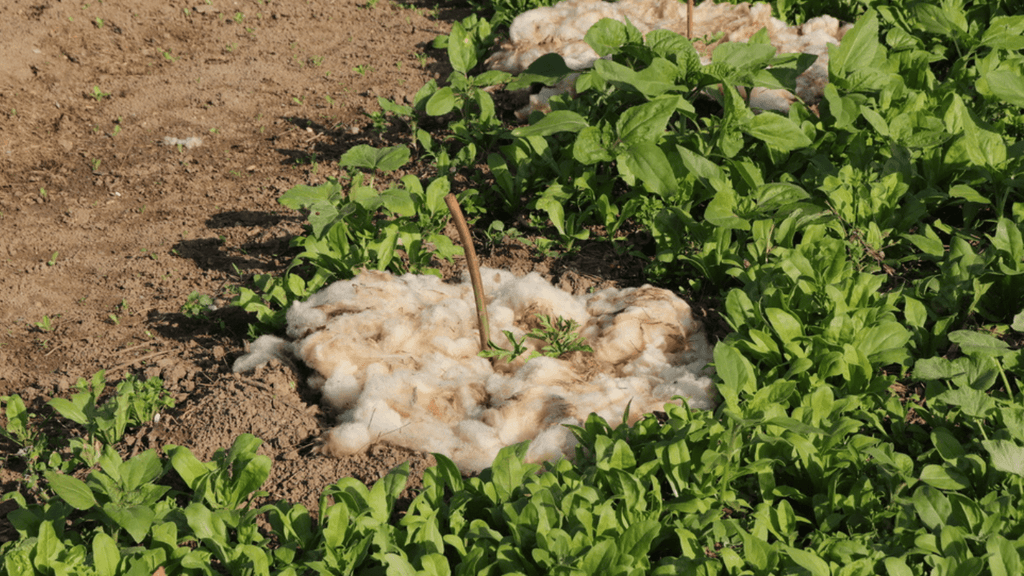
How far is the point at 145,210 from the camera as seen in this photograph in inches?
141

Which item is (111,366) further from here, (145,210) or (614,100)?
(614,100)

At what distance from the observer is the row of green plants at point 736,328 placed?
6.32ft

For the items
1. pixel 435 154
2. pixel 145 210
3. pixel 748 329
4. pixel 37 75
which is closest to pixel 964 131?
pixel 748 329

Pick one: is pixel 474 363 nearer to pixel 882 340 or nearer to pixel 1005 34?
pixel 882 340

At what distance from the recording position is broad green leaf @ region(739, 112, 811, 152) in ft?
10.3

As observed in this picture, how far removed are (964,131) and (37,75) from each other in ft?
14.8

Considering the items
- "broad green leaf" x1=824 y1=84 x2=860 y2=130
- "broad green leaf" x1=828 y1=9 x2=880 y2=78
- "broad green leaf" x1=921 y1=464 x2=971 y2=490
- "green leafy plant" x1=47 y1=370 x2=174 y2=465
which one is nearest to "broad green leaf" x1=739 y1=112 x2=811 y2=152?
"broad green leaf" x1=824 y1=84 x2=860 y2=130

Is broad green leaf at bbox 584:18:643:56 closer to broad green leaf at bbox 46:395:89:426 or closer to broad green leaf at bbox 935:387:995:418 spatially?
broad green leaf at bbox 935:387:995:418

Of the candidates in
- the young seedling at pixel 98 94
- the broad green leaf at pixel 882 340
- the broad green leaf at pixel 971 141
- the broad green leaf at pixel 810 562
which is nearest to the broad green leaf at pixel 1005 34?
the broad green leaf at pixel 971 141

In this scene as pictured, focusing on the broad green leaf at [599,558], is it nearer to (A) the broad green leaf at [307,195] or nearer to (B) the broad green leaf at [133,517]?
(B) the broad green leaf at [133,517]

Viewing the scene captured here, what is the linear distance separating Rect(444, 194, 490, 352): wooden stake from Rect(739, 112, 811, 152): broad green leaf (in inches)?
50.2

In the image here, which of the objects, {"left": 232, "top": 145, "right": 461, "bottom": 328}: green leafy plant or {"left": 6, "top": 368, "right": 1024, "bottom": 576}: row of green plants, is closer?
{"left": 6, "top": 368, "right": 1024, "bottom": 576}: row of green plants

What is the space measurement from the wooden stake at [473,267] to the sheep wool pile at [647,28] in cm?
Result: 164

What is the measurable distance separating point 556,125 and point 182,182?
1.81m
